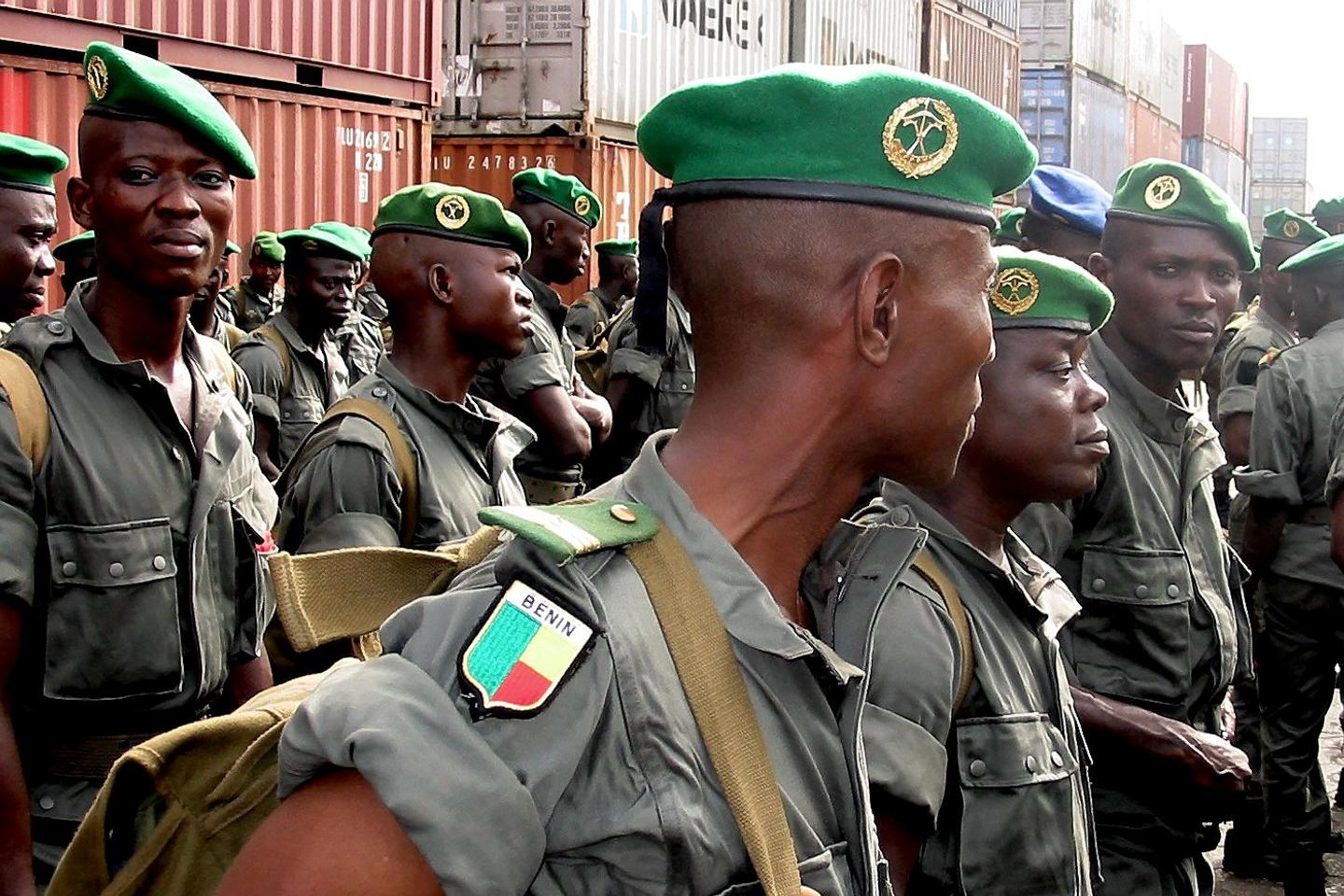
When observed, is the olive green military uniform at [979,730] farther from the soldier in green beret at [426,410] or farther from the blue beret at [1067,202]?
the blue beret at [1067,202]

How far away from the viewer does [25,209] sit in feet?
13.3

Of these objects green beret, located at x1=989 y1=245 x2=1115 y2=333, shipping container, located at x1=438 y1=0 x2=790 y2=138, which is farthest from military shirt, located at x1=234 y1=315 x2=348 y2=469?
shipping container, located at x1=438 y1=0 x2=790 y2=138

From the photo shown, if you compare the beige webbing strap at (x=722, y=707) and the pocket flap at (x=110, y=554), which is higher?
the beige webbing strap at (x=722, y=707)

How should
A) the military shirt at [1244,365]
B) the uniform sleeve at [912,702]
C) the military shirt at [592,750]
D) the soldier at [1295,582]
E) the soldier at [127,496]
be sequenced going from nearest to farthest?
1. the military shirt at [592,750]
2. the uniform sleeve at [912,702]
3. the soldier at [127,496]
4. the soldier at [1295,582]
5. the military shirt at [1244,365]

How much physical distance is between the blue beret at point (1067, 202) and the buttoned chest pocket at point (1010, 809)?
9.99 ft

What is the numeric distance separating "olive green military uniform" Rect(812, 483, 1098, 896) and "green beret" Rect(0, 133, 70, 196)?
267cm

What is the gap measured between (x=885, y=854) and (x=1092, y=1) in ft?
91.8

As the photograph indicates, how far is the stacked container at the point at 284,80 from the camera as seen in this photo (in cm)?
Result: 855

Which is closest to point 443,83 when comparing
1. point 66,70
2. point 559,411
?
point 66,70

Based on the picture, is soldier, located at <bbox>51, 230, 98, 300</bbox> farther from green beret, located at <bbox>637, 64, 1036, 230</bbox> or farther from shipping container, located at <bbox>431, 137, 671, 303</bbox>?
green beret, located at <bbox>637, 64, 1036, 230</bbox>

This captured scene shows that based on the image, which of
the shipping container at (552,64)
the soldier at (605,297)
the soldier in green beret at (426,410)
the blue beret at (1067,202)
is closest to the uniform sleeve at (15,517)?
the soldier in green beret at (426,410)

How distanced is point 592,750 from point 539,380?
403cm

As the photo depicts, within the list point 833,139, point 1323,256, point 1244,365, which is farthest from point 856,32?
point 833,139

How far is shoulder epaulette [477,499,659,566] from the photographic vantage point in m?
1.28
